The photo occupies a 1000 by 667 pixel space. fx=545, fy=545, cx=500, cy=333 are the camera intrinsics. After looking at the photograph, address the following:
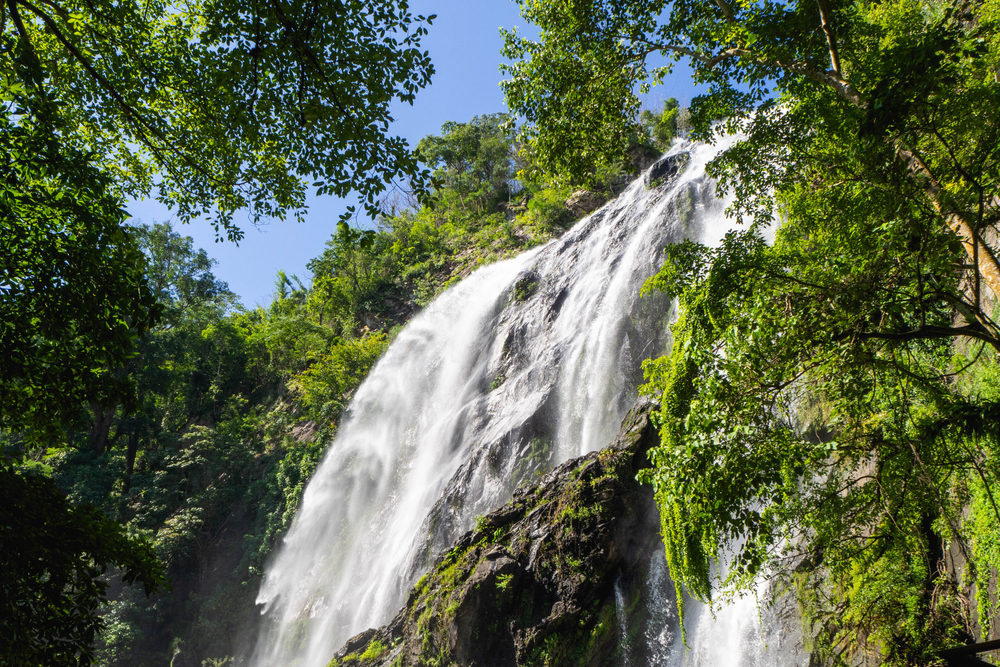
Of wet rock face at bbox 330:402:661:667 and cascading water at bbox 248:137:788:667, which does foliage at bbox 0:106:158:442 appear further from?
cascading water at bbox 248:137:788:667

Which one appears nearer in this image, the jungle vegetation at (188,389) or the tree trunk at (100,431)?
the jungle vegetation at (188,389)

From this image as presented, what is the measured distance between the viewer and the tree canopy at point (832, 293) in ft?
12.5

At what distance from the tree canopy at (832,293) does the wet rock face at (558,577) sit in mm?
2640

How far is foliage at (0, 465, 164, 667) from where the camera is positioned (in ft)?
10.1

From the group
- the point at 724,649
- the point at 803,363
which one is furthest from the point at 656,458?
the point at 724,649

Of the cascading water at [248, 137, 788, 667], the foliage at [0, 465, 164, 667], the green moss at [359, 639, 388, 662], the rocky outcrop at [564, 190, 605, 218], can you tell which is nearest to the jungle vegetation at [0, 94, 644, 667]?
the foliage at [0, 465, 164, 667]

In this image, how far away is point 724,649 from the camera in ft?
27.2

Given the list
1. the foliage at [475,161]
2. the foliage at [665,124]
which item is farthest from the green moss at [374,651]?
the foliage at [475,161]

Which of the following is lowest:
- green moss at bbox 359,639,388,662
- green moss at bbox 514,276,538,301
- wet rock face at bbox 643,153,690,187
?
green moss at bbox 359,639,388,662

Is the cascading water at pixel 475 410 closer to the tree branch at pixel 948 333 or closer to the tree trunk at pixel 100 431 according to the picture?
the tree branch at pixel 948 333

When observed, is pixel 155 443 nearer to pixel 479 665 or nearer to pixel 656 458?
pixel 479 665

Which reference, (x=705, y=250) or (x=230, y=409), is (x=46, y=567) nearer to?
(x=705, y=250)

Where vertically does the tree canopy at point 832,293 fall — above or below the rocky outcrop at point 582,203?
below

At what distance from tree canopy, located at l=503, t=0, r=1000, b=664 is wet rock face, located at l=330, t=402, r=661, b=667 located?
264 cm
